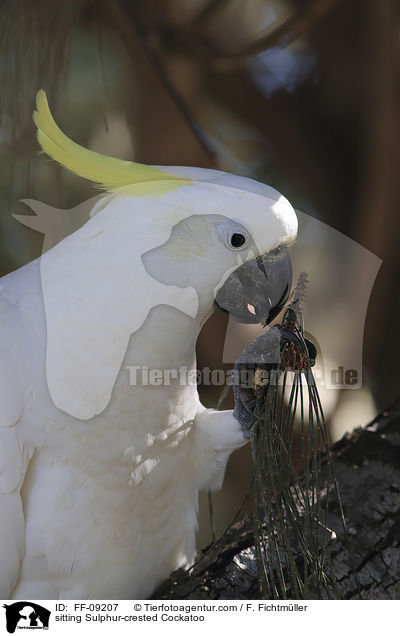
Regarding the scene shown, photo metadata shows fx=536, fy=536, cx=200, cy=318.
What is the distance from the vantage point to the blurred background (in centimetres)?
107

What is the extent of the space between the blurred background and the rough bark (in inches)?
14.8

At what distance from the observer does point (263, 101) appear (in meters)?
1.10

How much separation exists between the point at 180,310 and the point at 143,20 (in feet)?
1.99

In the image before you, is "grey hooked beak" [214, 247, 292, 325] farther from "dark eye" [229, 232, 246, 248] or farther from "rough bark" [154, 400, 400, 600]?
"rough bark" [154, 400, 400, 600]

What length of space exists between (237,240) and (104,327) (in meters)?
0.28

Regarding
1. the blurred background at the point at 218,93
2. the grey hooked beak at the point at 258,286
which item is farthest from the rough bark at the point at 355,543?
the grey hooked beak at the point at 258,286

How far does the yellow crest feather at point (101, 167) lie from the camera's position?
3.12ft

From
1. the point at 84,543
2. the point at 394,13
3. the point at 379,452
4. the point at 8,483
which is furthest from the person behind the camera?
the point at 379,452

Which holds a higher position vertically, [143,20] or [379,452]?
[143,20]

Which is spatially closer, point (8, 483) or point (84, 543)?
point (8, 483)

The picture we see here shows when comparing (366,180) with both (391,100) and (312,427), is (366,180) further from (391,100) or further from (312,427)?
(312,427)

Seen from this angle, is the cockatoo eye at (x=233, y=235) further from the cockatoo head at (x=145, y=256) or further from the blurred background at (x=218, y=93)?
the blurred background at (x=218, y=93)
